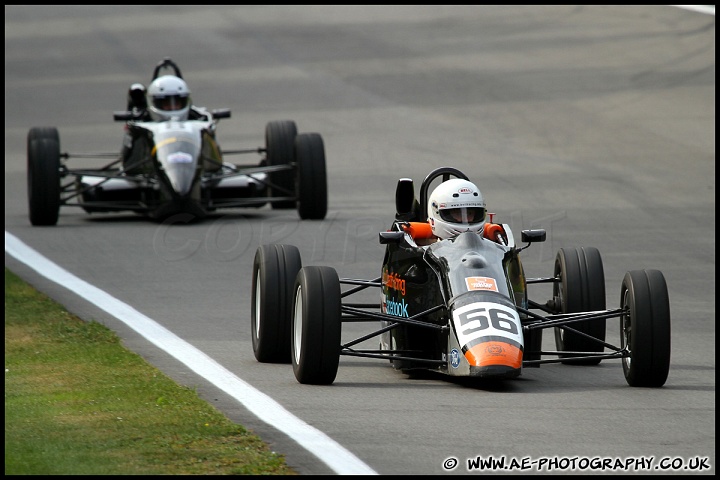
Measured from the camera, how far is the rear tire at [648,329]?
9.30 meters

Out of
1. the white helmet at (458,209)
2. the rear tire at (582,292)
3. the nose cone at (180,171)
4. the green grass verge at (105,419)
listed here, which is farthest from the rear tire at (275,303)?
the nose cone at (180,171)

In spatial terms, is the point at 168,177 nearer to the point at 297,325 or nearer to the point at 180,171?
the point at 180,171

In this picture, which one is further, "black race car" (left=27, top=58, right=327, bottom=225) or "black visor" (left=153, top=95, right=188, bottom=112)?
"black visor" (left=153, top=95, right=188, bottom=112)

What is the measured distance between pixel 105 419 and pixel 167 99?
37.6 feet

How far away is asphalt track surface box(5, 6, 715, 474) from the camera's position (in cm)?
834

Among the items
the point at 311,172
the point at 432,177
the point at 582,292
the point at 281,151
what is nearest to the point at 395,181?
the point at 281,151

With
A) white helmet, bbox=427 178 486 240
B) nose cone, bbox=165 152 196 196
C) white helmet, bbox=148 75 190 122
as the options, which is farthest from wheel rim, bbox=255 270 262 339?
white helmet, bbox=148 75 190 122

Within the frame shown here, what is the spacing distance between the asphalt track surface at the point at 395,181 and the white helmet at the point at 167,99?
4.98 feet

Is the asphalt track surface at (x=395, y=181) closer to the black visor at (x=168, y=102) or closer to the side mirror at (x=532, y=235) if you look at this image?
the side mirror at (x=532, y=235)

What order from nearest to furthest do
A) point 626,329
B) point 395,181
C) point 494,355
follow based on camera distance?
point 494,355 < point 626,329 < point 395,181

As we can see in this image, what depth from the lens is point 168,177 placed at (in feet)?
59.6

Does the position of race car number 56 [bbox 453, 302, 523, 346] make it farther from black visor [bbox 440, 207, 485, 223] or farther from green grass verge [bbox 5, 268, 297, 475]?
green grass verge [bbox 5, 268, 297, 475]

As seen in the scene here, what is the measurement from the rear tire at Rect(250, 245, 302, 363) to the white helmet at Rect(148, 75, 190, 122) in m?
9.15

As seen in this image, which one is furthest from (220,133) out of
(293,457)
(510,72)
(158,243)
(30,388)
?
(293,457)
